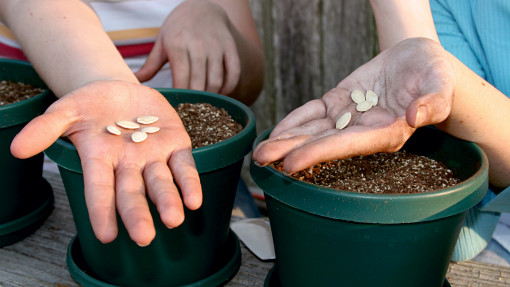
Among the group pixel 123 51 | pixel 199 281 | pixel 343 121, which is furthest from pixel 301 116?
pixel 123 51

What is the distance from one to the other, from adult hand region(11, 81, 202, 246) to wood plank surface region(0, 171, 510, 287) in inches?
11.2

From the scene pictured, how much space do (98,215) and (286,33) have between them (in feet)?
5.30

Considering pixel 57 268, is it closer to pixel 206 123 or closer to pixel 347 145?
pixel 206 123

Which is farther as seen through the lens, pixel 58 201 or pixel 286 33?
pixel 286 33

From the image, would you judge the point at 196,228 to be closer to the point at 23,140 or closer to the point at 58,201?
the point at 23,140

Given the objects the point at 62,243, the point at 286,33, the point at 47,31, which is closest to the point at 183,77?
the point at 47,31

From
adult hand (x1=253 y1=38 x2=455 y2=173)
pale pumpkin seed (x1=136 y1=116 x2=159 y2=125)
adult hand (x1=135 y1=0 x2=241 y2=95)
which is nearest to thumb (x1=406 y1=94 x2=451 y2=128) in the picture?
adult hand (x1=253 y1=38 x2=455 y2=173)

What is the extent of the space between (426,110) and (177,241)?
Result: 1.40ft

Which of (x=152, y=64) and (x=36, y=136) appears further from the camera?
(x=152, y=64)

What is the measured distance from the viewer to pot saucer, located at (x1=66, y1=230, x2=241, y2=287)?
917mm

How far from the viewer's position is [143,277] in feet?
2.90

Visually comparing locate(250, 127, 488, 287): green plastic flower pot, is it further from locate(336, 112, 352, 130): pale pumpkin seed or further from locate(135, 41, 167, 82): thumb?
locate(135, 41, 167, 82): thumb

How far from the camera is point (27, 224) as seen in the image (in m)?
1.08

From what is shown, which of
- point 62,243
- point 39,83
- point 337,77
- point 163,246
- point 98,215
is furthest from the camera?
point 337,77
